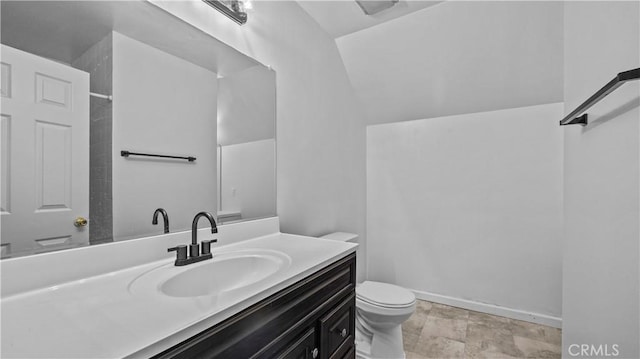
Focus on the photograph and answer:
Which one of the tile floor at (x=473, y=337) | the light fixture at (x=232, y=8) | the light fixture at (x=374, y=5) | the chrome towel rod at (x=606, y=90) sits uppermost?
the light fixture at (x=374, y=5)

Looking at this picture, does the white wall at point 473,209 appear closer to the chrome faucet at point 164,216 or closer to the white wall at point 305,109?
the white wall at point 305,109

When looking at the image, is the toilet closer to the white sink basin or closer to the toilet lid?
the toilet lid

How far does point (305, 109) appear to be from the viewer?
6.57 feet

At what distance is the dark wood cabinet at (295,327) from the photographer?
2.17 ft

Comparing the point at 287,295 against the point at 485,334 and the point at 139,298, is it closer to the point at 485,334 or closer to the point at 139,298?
the point at 139,298

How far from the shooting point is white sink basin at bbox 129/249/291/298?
872 millimetres

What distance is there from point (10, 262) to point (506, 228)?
2.89 meters

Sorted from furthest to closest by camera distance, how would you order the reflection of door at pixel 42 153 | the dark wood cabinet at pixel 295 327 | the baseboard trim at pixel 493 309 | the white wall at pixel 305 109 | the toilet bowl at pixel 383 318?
the baseboard trim at pixel 493 309, the toilet bowl at pixel 383 318, the white wall at pixel 305 109, the reflection of door at pixel 42 153, the dark wood cabinet at pixel 295 327

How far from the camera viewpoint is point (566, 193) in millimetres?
1393

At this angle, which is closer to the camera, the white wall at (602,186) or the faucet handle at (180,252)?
the white wall at (602,186)

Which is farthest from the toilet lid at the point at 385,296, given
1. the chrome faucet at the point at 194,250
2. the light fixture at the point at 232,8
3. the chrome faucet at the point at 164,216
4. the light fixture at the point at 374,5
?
the light fixture at the point at 374,5

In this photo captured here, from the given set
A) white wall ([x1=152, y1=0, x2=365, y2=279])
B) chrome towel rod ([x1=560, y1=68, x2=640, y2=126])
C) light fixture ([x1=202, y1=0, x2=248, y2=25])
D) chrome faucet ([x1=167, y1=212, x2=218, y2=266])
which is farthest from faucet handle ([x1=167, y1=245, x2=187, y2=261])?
chrome towel rod ([x1=560, y1=68, x2=640, y2=126])

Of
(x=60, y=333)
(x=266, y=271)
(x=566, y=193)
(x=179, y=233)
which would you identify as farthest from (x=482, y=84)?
(x=60, y=333)

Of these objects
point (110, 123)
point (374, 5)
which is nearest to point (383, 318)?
point (110, 123)
